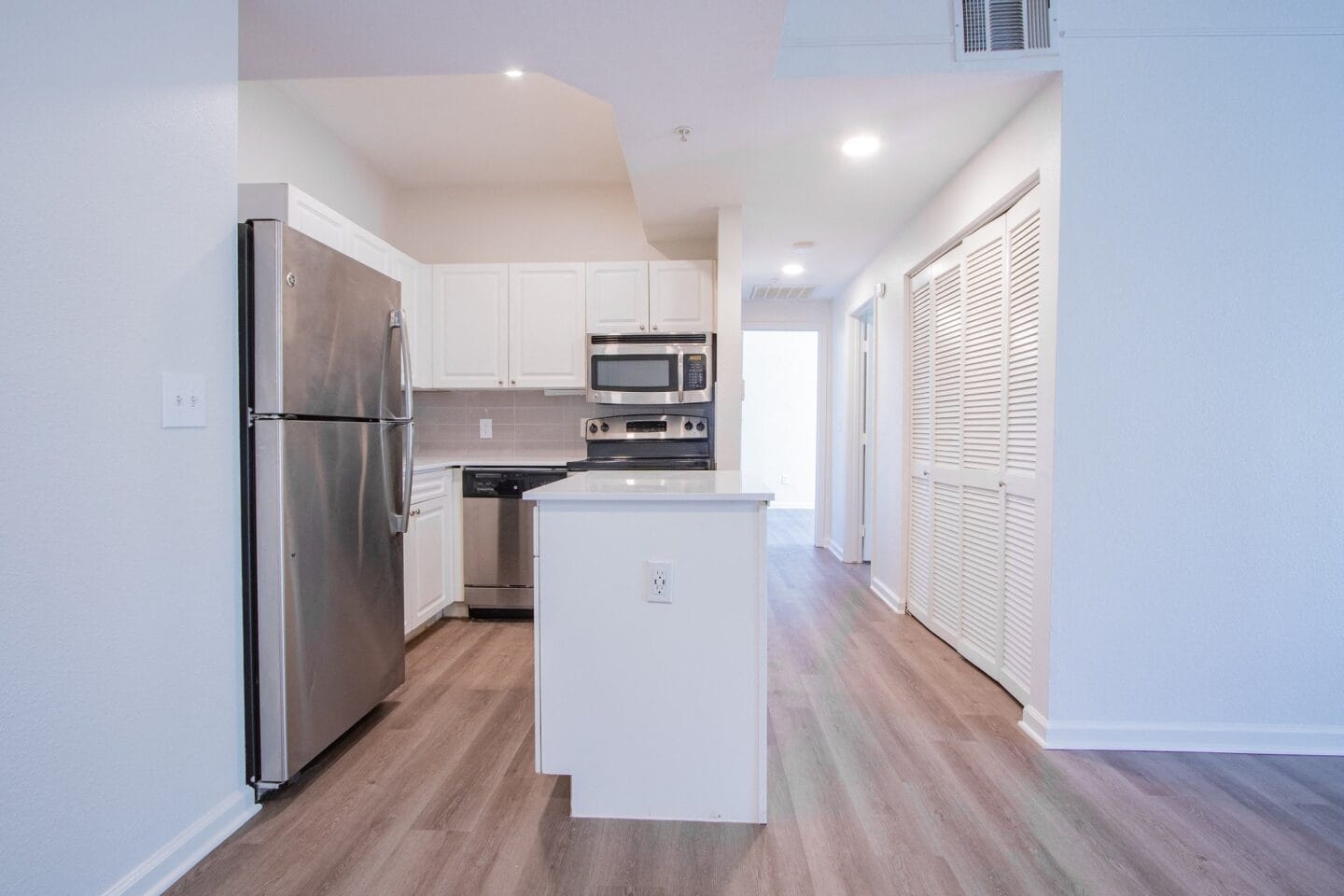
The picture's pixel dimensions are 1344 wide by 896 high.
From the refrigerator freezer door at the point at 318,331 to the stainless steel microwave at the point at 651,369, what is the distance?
141 cm

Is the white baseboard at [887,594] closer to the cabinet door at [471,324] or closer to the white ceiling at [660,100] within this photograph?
the white ceiling at [660,100]

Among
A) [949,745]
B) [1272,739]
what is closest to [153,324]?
[949,745]

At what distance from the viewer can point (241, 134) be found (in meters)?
2.58

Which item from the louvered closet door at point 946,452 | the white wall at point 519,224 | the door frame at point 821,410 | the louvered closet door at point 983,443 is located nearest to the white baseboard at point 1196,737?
the louvered closet door at point 983,443

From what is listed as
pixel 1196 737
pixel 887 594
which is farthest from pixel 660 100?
pixel 887 594

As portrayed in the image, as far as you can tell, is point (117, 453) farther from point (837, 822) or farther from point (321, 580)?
point (837, 822)

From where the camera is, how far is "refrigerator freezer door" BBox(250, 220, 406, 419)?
1644mm

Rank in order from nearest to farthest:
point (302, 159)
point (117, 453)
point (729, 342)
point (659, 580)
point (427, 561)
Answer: point (117, 453)
point (659, 580)
point (302, 159)
point (427, 561)
point (729, 342)

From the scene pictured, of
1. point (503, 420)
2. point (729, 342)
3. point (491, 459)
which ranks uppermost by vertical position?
point (729, 342)

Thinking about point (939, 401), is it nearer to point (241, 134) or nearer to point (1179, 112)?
point (1179, 112)

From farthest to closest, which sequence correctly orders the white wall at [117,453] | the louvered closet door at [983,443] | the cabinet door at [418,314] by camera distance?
the cabinet door at [418,314] → the louvered closet door at [983,443] → the white wall at [117,453]

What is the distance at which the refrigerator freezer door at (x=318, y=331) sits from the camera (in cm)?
164

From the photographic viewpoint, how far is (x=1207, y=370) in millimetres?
1926

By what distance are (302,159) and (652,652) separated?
9.89 ft
